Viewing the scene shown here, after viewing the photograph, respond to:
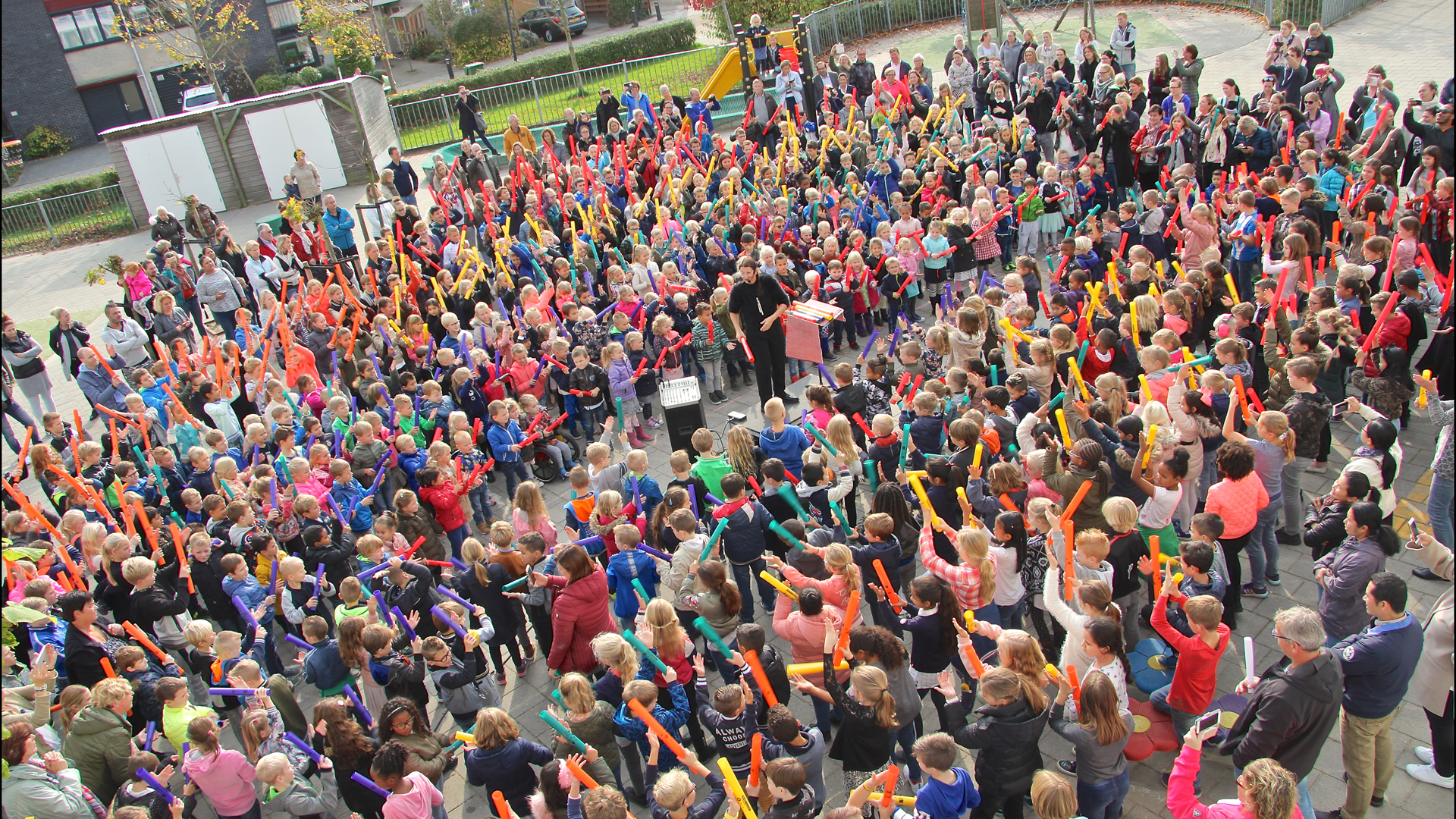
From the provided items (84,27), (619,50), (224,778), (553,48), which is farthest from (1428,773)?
(84,27)

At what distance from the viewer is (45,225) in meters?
24.0

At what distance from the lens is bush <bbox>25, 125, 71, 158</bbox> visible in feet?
113

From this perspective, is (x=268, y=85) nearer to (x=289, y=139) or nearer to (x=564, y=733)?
(x=289, y=139)

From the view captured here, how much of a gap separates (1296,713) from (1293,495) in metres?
3.17

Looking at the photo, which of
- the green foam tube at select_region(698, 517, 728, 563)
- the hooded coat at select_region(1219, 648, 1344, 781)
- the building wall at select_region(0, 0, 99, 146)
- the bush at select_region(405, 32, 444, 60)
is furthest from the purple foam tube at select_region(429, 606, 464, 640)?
the bush at select_region(405, 32, 444, 60)

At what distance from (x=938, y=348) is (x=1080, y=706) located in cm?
449

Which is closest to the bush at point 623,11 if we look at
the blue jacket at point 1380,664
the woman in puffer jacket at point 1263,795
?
the blue jacket at point 1380,664

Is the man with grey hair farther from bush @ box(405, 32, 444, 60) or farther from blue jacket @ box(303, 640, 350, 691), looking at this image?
bush @ box(405, 32, 444, 60)

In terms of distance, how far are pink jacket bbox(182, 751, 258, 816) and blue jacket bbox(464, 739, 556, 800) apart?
1404mm

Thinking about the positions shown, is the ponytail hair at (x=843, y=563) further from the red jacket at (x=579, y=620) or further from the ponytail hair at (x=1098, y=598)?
the red jacket at (x=579, y=620)

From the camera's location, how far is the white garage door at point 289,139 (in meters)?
22.2

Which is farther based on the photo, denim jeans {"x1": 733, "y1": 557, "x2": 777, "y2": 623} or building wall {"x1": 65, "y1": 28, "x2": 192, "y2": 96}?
building wall {"x1": 65, "y1": 28, "x2": 192, "y2": 96}

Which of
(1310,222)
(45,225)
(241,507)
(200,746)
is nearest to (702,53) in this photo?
(45,225)

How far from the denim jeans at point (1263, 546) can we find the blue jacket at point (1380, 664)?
1.83 metres
